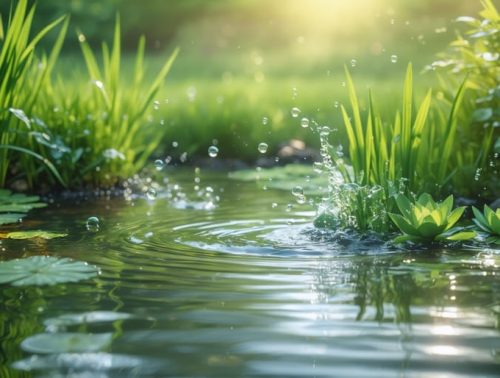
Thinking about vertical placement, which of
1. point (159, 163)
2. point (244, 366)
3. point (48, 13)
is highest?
point (48, 13)

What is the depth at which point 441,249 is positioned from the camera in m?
3.87

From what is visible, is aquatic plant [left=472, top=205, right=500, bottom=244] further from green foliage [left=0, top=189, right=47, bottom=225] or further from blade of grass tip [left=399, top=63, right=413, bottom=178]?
green foliage [left=0, top=189, right=47, bottom=225]

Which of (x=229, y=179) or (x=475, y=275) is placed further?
(x=229, y=179)

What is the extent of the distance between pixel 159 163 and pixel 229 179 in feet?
4.99

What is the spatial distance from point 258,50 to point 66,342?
2039 cm

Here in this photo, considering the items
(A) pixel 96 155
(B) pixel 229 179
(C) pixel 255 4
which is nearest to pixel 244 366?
(A) pixel 96 155

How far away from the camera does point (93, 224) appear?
472 centimetres

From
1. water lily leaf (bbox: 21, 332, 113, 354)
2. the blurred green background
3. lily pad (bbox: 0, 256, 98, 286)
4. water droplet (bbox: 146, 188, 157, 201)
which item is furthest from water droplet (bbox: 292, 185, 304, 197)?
the blurred green background

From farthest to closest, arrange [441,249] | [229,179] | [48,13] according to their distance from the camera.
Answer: [48,13] → [229,179] → [441,249]

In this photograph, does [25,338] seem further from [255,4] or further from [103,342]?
[255,4]

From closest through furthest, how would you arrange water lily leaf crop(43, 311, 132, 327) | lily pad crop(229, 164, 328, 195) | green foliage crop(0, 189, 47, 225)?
1. water lily leaf crop(43, 311, 132, 327)
2. green foliage crop(0, 189, 47, 225)
3. lily pad crop(229, 164, 328, 195)

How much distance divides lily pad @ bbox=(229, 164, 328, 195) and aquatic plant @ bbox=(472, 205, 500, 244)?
190 cm

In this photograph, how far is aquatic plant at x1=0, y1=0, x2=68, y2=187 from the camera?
189 inches

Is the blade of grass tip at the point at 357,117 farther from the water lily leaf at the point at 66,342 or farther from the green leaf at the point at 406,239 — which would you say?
the water lily leaf at the point at 66,342
